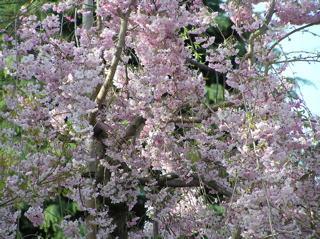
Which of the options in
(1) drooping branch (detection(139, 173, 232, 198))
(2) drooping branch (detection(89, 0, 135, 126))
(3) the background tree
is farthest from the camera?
(1) drooping branch (detection(139, 173, 232, 198))

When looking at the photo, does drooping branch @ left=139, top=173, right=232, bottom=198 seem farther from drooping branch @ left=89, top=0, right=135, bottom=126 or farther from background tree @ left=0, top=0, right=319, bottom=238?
drooping branch @ left=89, top=0, right=135, bottom=126

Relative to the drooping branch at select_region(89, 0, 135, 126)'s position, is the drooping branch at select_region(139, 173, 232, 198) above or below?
below

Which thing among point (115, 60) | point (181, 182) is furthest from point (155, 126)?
point (181, 182)

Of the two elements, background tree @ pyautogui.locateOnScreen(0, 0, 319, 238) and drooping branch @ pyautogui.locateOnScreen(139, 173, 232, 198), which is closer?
background tree @ pyautogui.locateOnScreen(0, 0, 319, 238)

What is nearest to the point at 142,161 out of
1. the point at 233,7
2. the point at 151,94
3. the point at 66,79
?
the point at 151,94

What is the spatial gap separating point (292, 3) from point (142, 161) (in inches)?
81.3

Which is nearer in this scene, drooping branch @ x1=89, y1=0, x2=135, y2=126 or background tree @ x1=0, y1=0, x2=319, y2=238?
background tree @ x1=0, y1=0, x2=319, y2=238

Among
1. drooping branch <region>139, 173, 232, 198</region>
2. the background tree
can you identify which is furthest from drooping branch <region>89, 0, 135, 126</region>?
drooping branch <region>139, 173, 232, 198</region>

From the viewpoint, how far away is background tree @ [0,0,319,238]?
3.18 metres

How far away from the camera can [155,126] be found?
13.9 ft

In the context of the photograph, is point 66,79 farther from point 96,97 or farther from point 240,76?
point 240,76

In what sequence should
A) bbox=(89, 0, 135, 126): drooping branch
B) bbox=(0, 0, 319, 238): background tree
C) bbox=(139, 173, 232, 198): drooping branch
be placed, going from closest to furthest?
bbox=(0, 0, 319, 238): background tree
bbox=(89, 0, 135, 126): drooping branch
bbox=(139, 173, 232, 198): drooping branch

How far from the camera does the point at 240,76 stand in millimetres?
3805

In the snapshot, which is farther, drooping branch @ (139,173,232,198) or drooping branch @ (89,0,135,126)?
drooping branch @ (139,173,232,198)
